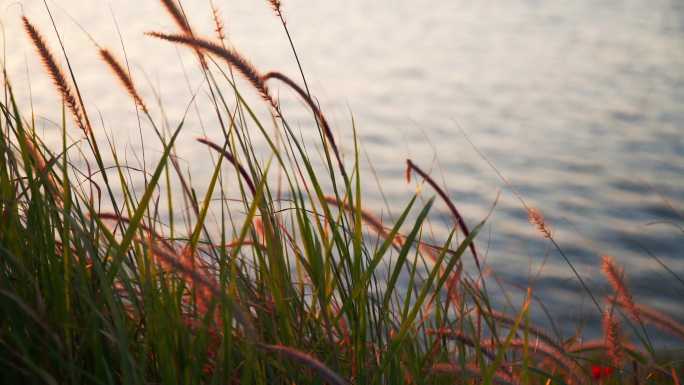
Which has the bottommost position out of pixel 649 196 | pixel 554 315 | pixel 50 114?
pixel 554 315

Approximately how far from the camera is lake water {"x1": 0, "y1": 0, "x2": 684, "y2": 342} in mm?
5453

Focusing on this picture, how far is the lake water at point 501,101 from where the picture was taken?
215 inches

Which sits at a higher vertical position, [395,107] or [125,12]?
[125,12]

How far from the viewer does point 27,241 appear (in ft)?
5.38

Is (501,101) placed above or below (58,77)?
above

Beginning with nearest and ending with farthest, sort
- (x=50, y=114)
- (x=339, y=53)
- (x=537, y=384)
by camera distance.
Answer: (x=537, y=384), (x=50, y=114), (x=339, y=53)

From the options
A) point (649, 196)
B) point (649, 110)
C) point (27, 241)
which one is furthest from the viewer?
point (649, 110)

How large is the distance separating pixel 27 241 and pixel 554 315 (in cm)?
348

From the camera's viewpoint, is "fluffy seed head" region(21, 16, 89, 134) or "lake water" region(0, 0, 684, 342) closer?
"fluffy seed head" region(21, 16, 89, 134)

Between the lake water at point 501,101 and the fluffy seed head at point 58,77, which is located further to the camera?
the lake water at point 501,101

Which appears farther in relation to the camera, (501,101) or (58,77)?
(501,101)

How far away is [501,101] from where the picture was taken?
7.79 m

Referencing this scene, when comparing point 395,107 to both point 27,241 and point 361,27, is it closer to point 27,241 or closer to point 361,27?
point 361,27

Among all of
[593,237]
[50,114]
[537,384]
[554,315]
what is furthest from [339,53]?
[537,384]
